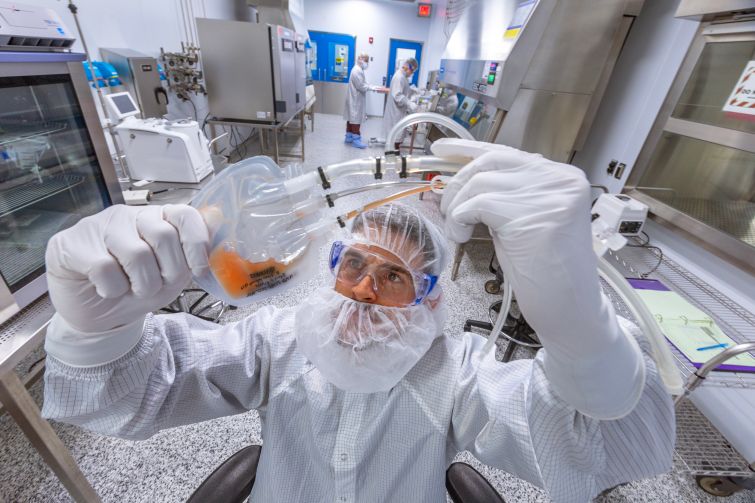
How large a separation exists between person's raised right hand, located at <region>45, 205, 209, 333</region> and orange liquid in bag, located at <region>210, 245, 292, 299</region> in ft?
0.09

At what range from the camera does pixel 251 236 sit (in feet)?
1.90

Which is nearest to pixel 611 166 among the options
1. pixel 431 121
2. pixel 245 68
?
pixel 431 121

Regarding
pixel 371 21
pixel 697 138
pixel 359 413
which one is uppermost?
pixel 371 21

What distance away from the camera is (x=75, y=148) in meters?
1.29

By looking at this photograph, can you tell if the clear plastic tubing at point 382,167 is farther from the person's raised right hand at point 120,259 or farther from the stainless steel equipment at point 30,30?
the stainless steel equipment at point 30,30

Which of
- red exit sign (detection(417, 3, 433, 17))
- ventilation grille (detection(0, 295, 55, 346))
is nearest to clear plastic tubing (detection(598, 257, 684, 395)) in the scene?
ventilation grille (detection(0, 295, 55, 346))

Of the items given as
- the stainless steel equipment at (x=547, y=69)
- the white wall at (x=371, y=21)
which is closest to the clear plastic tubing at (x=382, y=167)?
the stainless steel equipment at (x=547, y=69)

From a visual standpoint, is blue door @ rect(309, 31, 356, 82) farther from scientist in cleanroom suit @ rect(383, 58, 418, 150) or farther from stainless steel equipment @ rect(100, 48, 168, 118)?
stainless steel equipment @ rect(100, 48, 168, 118)

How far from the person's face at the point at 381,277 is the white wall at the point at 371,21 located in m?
8.89

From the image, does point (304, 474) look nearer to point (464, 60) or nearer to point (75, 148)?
point (75, 148)

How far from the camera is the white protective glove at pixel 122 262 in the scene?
54cm

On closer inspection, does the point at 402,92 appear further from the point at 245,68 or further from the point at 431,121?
the point at 431,121

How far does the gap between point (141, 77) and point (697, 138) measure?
3186 millimetres

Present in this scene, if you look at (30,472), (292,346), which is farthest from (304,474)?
(30,472)
